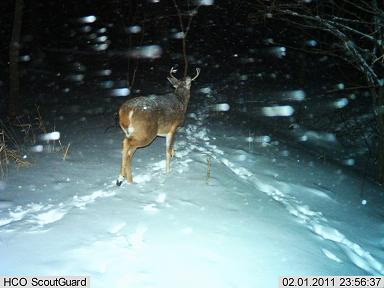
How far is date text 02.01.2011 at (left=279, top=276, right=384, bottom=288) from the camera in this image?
4.02m

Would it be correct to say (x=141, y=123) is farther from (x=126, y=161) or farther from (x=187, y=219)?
(x=187, y=219)

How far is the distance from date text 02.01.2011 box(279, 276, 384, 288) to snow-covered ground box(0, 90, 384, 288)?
0.08 metres

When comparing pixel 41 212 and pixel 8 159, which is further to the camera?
pixel 8 159

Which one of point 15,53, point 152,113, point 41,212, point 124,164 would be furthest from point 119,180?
point 15,53

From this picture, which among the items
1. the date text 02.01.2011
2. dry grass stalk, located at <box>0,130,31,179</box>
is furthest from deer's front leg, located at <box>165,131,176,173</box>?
the date text 02.01.2011

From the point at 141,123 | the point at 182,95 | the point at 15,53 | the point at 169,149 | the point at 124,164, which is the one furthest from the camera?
the point at 15,53

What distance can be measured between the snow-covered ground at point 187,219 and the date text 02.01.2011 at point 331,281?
84 millimetres

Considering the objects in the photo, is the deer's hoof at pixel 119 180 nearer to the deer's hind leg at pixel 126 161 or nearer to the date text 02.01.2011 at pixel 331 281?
the deer's hind leg at pixel 126 161

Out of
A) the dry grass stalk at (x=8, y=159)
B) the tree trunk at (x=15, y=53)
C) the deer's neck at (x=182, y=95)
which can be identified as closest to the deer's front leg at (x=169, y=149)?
the deer's neck at (x=182, y=95)

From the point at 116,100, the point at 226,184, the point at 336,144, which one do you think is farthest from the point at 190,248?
the point at 116,100

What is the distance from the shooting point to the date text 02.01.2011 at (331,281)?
13.2ft

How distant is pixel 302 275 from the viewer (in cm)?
415

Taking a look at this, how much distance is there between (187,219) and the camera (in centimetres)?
509

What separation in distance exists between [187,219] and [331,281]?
6.27 feet
